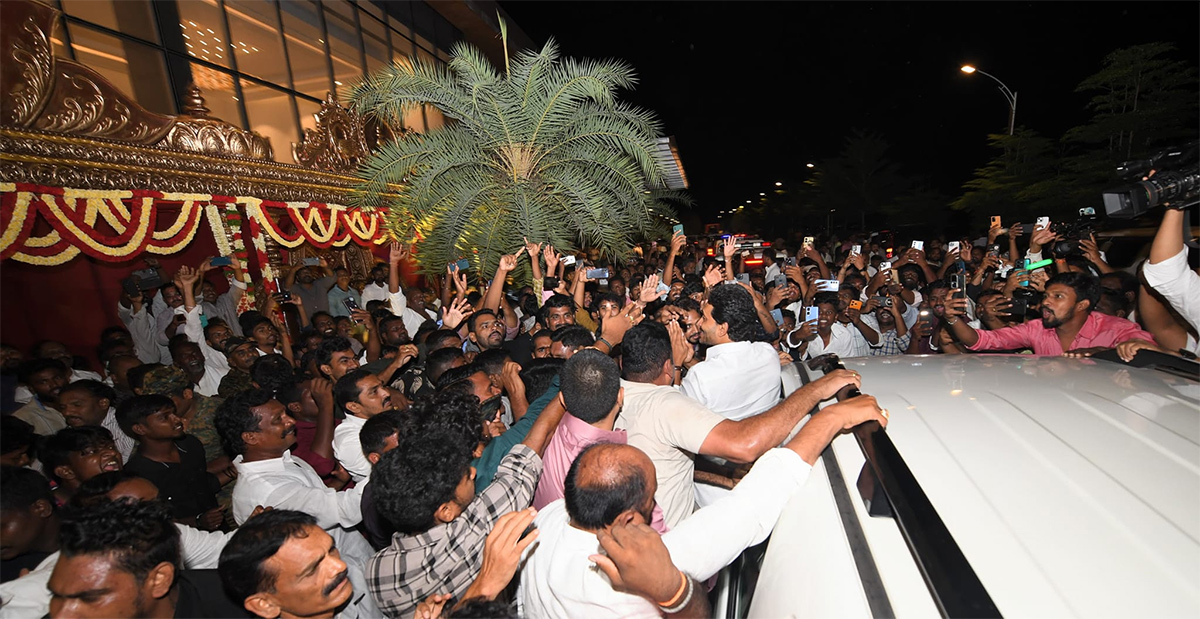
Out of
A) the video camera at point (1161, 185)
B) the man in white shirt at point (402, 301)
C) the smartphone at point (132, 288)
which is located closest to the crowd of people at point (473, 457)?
the video camera at point (1161, 185)

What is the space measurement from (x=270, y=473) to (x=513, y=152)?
3.95m

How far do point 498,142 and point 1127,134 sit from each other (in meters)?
20.4

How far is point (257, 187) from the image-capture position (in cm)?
952

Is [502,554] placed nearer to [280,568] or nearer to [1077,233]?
[280,568]

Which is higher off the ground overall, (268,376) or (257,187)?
(257,187)

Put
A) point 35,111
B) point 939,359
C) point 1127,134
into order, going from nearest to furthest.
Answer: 1. point 939,359
2. point 35,111
3. point 1127,134

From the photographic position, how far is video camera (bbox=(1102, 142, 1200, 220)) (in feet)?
7.84

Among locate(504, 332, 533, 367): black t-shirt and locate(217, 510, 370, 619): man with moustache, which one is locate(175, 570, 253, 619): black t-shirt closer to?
locate(217, 510, 370, 619): man with moustache

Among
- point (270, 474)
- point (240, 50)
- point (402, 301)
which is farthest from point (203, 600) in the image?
point (240, 50)

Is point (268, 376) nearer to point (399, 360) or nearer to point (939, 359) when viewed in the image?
point (399, 360)

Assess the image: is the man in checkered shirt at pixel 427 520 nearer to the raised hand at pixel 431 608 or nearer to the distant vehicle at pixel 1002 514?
the raised hand at pixel 431 608

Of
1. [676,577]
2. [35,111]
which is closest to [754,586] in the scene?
[676,577]

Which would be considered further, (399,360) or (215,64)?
(215,64)

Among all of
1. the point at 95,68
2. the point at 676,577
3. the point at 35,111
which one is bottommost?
the point at 676,577
